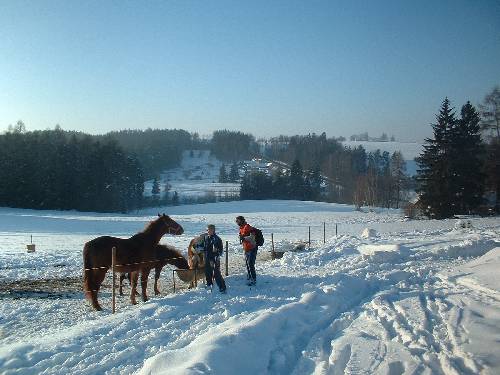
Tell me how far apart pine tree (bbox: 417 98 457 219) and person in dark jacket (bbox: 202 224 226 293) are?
102 feet

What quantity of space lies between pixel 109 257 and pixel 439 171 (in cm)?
3299

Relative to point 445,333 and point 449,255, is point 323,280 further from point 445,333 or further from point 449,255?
point 449,255

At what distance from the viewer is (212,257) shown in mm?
9805

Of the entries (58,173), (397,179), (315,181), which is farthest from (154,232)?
(315,181)

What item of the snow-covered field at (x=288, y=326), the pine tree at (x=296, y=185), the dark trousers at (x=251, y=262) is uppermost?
the pine tree at (x=296, y=185)

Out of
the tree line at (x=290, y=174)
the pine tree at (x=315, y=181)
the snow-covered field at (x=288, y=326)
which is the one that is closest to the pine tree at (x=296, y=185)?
the tree line at (x=290, y=174)

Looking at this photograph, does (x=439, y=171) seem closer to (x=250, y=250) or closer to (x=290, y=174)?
(x=250, y=250)

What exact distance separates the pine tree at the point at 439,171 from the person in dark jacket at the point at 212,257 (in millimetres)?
31213

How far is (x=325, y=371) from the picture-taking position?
16.7 ft

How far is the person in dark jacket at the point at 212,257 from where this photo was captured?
9586 mm

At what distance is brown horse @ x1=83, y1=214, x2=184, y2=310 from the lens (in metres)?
9.88

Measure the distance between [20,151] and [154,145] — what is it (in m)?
82.9

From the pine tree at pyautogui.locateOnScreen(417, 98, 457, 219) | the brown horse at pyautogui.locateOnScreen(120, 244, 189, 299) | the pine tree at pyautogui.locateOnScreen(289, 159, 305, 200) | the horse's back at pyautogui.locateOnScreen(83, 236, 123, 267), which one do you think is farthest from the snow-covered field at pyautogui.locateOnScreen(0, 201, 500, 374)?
the pine tree at pyautogui.locateOnScreen(289, 159, 305, 200)

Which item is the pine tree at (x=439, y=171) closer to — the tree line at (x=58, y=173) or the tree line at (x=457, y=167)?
the tree line at (x=457, y=167)
